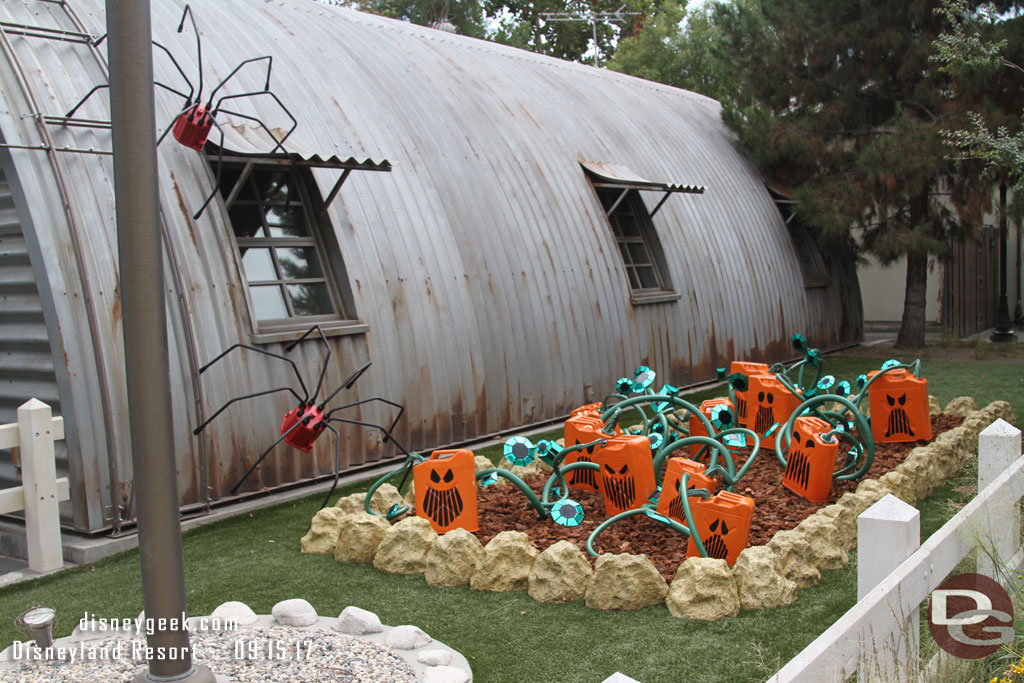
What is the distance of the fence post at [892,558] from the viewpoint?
3154 mm

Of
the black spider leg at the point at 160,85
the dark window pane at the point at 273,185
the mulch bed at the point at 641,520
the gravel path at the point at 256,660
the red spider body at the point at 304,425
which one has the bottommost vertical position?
the mulch bed at the point at 641,520

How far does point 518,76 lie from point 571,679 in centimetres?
1010

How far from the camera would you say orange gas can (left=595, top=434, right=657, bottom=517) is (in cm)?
620

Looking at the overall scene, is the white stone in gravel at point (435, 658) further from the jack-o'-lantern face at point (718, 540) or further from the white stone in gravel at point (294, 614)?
the jack-o'-lantern face at point (718, 540)

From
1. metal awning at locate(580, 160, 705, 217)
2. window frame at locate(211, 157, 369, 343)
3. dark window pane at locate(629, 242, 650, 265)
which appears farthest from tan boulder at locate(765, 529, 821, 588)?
dark window pane at locate(629, 242, 650, 265)

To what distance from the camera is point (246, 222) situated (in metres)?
8.01

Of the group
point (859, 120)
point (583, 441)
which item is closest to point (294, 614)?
point (583, 441)

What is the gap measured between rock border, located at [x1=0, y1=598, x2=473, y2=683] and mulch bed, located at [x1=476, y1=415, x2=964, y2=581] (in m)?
1.69

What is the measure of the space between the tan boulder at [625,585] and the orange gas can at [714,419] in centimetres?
223

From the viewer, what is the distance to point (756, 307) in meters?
14.5

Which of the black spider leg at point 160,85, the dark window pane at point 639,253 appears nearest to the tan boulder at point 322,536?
the black spider leg at point 160,85

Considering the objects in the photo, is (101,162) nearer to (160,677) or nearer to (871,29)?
(160,677)

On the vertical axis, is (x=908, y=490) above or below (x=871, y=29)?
below

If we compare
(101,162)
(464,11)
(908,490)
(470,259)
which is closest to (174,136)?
(101,162)
